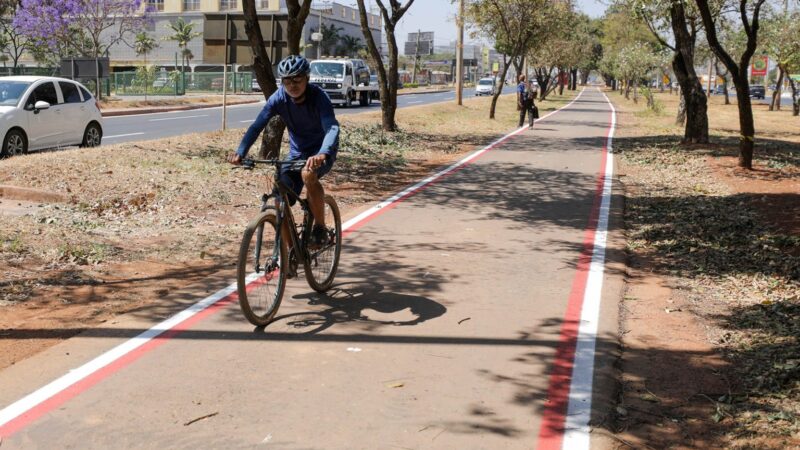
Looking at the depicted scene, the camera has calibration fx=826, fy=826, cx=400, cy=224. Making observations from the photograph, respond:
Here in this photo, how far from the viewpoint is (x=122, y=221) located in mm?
10023

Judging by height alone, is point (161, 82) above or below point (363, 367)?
above

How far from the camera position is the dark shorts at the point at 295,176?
6.18 m

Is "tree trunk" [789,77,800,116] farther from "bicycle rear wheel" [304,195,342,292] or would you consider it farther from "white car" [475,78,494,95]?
"bicycle rear wheel" [304,195,342,292]

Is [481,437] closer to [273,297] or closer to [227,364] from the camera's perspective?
[227,364]

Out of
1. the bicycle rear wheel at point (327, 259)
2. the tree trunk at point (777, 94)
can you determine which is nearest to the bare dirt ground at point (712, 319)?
the bicycle rear wheel at point (327, 259)

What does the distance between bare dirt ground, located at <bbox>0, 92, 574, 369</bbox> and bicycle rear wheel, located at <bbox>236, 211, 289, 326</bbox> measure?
45.4 inches

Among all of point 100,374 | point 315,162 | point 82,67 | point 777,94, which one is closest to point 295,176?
point 315,162

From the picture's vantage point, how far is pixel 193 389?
4.79 m

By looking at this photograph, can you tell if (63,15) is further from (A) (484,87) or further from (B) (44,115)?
(A) (484,87)

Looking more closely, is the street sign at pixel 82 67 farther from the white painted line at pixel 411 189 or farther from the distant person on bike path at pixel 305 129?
the distant person on bike path at pixel 305 129

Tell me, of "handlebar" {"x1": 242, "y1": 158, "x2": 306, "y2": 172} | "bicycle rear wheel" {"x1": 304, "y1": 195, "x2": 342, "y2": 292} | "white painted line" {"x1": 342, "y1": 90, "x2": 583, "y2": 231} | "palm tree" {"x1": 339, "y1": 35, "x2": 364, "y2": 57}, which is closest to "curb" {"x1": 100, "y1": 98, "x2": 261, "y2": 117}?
"white painted line" {"x1": 342, "y1": 90, "x2": 583, "y2": 231}

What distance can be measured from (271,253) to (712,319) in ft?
11.4

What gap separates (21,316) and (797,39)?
161ft

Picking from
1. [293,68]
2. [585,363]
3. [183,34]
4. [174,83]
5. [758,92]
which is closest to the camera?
[585,363]
